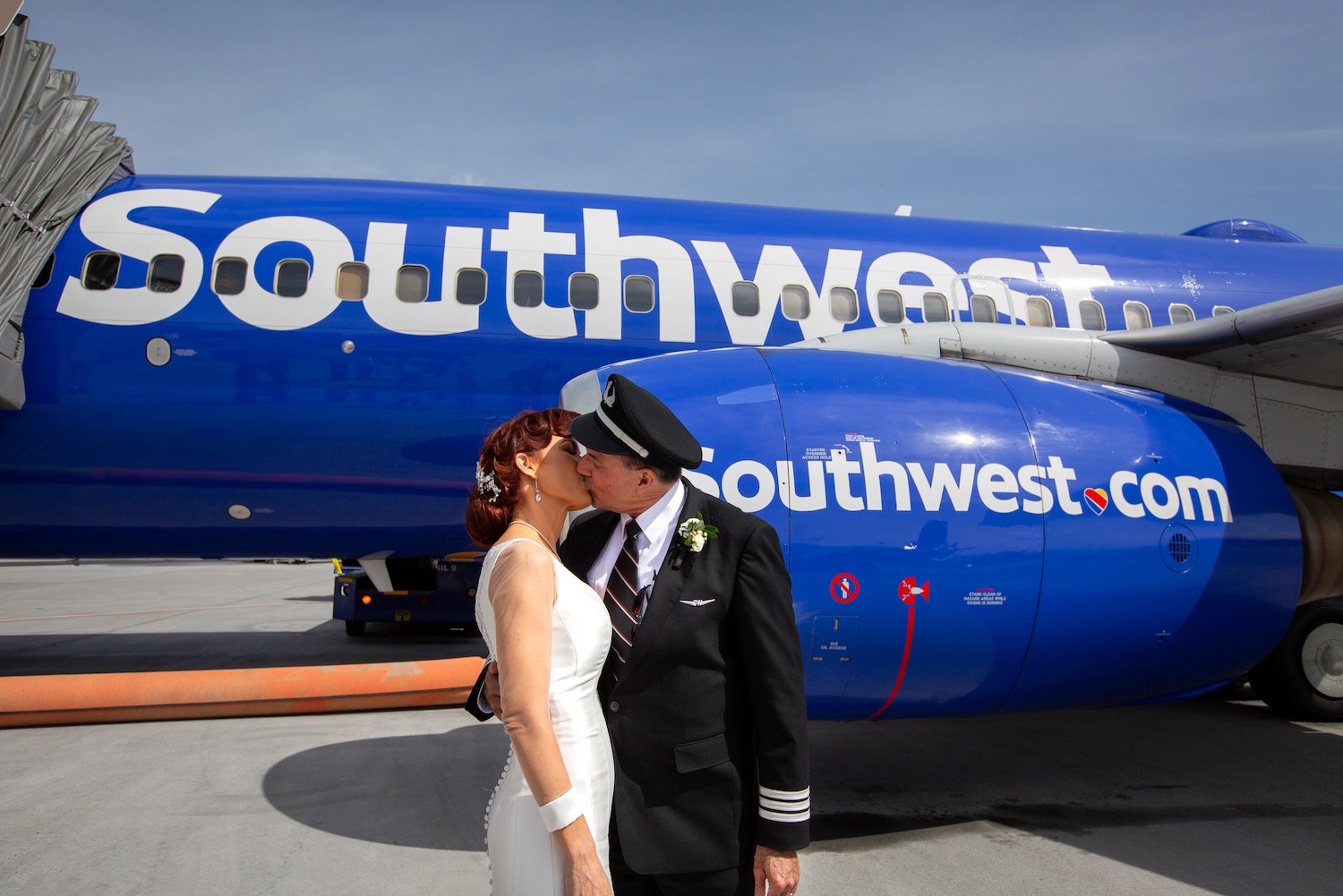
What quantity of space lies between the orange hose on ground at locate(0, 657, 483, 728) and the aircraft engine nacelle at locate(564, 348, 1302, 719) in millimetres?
3726

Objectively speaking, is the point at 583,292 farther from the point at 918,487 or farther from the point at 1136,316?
the point at 1136,316

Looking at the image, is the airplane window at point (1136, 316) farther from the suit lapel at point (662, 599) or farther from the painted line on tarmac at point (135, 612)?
the painted line on tarmac at point (135, 612)

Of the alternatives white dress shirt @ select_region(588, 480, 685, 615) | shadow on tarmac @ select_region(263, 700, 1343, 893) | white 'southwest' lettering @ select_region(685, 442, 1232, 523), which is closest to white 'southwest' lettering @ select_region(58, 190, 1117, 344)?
shadow on tarmac @ select_region(263, 700, 1343, 893)

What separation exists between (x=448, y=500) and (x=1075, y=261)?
6270 mm

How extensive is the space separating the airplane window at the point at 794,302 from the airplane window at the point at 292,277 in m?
3.95

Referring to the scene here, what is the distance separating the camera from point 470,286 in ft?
24.3

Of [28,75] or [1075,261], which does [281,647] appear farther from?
[1075,261]

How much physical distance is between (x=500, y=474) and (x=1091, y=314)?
24.8 ft

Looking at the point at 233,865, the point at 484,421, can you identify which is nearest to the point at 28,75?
the point at 484,421

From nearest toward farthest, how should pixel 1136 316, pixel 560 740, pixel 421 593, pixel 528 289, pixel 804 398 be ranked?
pixel 560 740, pixel 804 398, pixel 528 289, pixel 1136 316, pixel 421 593

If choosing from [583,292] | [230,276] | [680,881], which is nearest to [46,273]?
[230,276]

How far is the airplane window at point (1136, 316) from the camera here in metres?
8.47

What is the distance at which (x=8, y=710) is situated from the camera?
21.6 feet

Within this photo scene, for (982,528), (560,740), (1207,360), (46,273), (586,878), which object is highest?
(46,273)
